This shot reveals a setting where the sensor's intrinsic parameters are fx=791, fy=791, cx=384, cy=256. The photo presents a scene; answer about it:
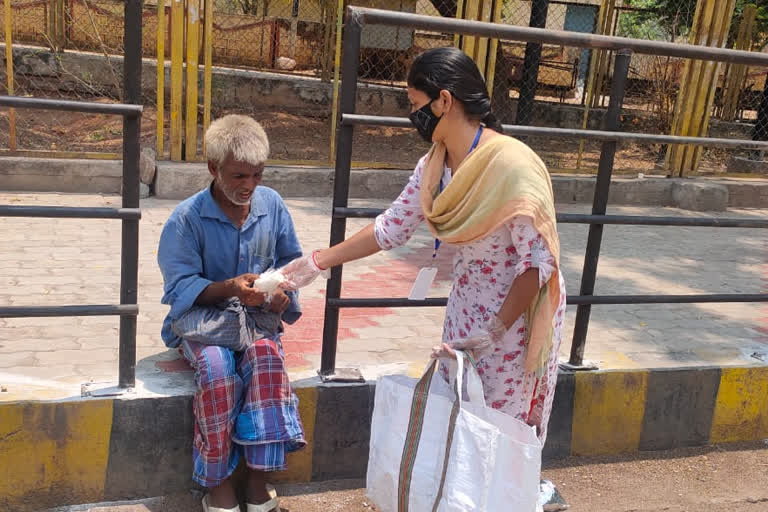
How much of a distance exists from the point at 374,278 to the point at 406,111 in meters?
6.10

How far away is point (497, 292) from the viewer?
2.38 meters

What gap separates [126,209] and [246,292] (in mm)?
494

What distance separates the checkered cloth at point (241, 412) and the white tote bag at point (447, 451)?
51cm

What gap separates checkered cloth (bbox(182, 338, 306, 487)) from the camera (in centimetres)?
264

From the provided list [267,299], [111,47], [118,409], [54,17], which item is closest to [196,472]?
[118,409]

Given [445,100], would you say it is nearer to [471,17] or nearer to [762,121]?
[471,17]

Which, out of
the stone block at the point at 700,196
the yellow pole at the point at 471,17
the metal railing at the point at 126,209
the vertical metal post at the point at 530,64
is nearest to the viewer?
the metal railing at the point at 126,209

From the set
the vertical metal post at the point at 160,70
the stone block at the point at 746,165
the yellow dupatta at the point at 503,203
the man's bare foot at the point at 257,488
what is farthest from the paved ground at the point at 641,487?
the stone block at the point at 746,165

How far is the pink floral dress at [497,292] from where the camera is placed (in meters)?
2.24

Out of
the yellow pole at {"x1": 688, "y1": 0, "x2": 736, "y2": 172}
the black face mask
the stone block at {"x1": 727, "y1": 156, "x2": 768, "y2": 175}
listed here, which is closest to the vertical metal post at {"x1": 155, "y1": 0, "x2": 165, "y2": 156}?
the black face mask

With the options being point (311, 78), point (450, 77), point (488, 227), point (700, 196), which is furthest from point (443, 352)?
point (311, 78)

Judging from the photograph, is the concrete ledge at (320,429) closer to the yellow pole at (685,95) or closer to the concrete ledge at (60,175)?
the concrete ledge at (60,175)

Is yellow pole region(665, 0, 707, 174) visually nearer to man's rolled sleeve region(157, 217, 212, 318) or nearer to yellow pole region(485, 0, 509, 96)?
yellow pole region(485, 0, 509, 96)

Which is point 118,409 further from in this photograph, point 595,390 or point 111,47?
point 111,47
